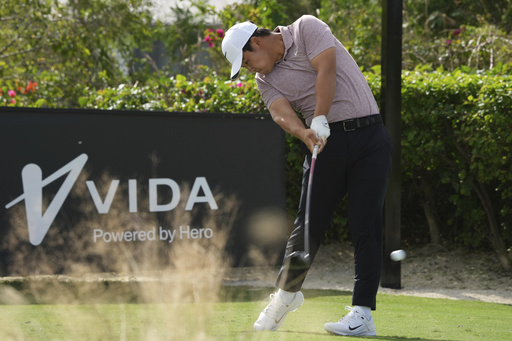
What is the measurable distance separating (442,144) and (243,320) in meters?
2.97

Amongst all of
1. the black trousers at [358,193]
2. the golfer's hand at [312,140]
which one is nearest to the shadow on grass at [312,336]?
the black trousers at [358,193]

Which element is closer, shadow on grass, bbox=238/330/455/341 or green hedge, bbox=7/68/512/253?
shadow on grass, bbox=238/330/455/341

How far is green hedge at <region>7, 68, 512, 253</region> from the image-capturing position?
6.29 metres

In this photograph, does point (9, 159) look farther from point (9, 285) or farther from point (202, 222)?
point (202, 222)

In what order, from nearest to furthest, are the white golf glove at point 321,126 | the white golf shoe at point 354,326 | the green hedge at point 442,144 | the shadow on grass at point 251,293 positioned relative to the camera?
the white golf glove at point 321,126 < the white golf shoe at point 354,326 < the shadow on grass at point 251,293 < the green hedge at point 442,144

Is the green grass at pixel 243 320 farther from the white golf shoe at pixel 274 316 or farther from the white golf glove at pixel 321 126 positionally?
the white golf glove at pixel 321 126

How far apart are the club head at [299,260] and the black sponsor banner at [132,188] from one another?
223cm

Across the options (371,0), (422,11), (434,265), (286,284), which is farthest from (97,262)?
(371,0)

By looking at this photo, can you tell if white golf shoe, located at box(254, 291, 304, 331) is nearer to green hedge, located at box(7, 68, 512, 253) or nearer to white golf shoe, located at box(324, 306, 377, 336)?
white golf shoe, located at box(324, 306, 377, 336)

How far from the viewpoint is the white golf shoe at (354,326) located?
3.78 meters

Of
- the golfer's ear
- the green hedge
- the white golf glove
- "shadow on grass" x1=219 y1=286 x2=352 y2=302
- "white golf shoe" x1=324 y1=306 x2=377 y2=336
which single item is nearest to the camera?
the white golf glove

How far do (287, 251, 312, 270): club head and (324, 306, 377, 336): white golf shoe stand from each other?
12.8 inches

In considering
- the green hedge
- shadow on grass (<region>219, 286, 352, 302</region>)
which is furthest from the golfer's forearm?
the green hedge

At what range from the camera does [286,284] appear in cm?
394
